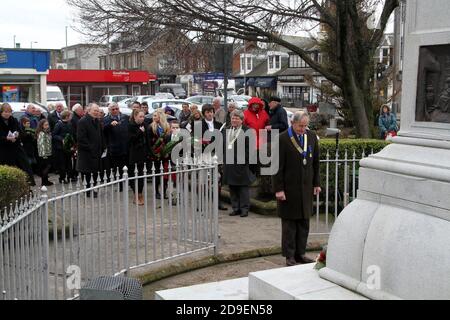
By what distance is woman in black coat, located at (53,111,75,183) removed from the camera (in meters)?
13.1

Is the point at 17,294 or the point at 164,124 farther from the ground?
the point at 164,124

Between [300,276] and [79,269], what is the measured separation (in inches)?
83.7

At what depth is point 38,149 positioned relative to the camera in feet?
42.9

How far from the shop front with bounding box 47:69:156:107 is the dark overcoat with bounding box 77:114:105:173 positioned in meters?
37.7

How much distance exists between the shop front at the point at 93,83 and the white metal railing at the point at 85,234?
40.4 metres

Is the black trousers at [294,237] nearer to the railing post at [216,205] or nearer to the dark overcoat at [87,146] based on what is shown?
the railing post at [216,205]

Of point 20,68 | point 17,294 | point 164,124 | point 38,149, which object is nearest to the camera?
point 17,294

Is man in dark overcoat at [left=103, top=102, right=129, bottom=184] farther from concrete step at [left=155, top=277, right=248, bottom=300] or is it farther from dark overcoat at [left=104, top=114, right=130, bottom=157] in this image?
concrete step at [left=155, top=277, right=248, bottom=300]

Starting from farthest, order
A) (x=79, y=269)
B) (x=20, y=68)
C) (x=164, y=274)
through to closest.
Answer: (x=20, y=68) → (x=164, y=274) → (x=79, y=269)

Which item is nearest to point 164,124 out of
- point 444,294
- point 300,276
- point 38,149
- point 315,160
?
point 38,149

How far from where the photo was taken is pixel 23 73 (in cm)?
3391

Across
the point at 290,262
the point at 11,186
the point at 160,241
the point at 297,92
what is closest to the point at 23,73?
the point at 11,186

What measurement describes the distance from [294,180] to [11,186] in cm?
358
